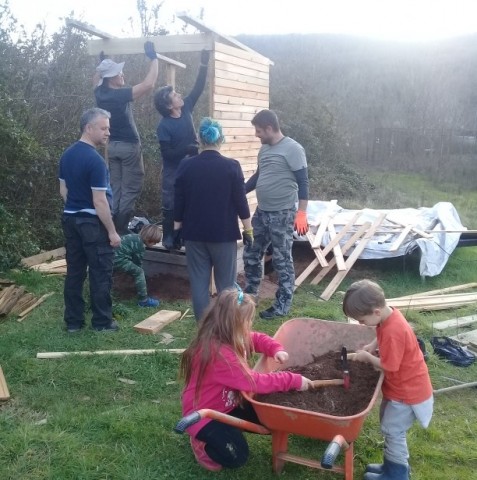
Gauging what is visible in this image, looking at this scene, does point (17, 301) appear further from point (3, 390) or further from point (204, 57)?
point (204, 57)

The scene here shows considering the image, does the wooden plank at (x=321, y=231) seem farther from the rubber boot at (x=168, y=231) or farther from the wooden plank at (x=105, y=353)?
the wooden plank at (x=105, y=353)

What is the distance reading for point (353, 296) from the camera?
9.51 feet

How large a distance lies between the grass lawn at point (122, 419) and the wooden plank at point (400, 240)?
2.01 m

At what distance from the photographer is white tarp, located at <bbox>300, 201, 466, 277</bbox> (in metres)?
7.63

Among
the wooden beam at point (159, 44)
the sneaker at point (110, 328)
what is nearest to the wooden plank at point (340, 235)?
the wooden beam at point (159, 44)

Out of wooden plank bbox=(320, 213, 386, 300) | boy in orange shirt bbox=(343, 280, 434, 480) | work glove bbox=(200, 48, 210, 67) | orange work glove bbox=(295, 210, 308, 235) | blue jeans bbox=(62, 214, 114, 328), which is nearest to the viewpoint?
boy in orange shirt bbox=(343, 280, 434, 480)

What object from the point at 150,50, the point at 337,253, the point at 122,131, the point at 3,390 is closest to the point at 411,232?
the point at 337,253

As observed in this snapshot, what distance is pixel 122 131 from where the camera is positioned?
20.6 feet

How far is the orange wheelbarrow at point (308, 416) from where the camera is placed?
2.62 meters

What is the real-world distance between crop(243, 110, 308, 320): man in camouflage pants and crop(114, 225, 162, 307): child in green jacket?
1099 millimetres

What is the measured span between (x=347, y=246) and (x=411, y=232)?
1.01 m

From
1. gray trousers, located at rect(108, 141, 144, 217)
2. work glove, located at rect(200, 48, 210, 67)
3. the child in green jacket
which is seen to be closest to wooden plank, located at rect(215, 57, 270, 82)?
work glove, located at rect(200, 48, 210, 67)

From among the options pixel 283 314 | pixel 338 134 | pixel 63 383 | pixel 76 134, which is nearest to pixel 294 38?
pixel 338 134

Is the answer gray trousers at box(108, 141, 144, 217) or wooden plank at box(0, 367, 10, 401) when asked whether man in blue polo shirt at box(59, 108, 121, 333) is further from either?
gray trousers at box(108, 141, 144, 217)
